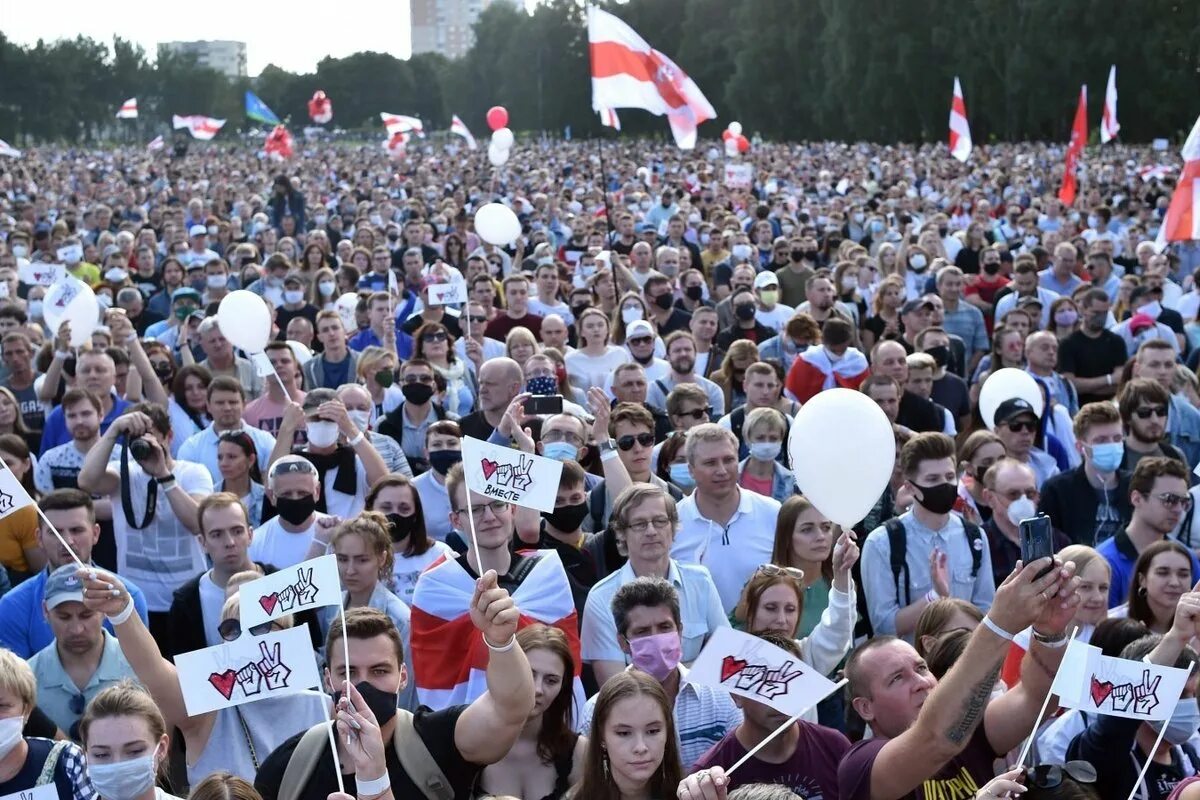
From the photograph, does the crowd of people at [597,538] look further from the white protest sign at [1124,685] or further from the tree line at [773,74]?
the tree line at [773,74]

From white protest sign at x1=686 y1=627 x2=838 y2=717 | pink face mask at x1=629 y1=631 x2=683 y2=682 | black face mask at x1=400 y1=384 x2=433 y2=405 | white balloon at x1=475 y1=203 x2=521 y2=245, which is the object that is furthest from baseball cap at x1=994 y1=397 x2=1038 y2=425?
white balloon at x1=475 y1=203 x2=521 y2=245

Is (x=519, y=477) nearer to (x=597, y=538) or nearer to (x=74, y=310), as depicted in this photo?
(x=597, y=538)

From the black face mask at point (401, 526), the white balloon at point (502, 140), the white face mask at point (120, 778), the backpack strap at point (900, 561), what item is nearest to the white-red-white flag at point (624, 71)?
the black face mask at point (401, 526)

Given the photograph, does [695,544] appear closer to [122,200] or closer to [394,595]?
[394,595]

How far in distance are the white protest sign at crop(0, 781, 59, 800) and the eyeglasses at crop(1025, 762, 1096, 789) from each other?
258 cm

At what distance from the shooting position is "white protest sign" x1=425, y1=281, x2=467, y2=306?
11.9 m

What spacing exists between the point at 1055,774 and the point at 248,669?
2.19 metres

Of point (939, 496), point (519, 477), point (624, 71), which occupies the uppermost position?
point (624, 71)

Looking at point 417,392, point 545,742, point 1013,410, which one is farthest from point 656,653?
point 417,392

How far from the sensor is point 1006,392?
8.84 meters

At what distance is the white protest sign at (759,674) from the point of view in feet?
14.3

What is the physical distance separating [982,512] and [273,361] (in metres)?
4.63

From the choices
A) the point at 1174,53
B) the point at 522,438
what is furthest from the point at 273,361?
the point at 1174,53

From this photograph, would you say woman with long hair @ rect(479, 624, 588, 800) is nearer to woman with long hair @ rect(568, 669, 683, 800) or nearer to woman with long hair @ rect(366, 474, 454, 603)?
woman with long hair @ rect(568, 669, 683, 800)
